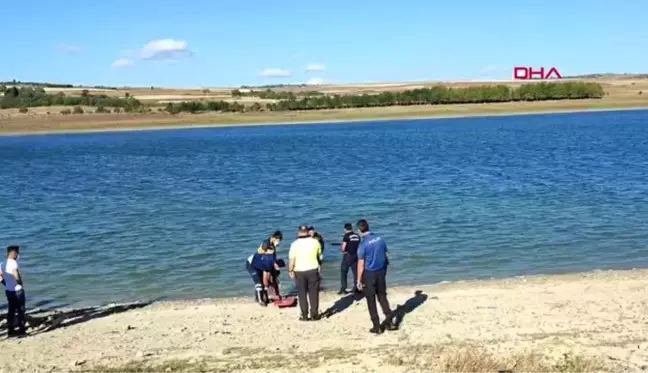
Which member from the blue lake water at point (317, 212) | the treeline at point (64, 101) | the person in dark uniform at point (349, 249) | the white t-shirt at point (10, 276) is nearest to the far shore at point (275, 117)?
the treeline at point (64, 101)

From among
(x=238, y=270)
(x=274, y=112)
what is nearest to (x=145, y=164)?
(x=238, y=270)

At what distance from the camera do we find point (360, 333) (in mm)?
13273

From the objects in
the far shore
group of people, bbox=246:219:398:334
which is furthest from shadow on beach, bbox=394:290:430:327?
the far shore

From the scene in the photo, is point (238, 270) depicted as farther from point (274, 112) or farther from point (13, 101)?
point (13, 101)

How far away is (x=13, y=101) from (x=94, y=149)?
66.0m

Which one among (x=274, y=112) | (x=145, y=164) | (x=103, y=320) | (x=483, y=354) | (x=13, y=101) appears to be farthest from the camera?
(x=13, y=101)

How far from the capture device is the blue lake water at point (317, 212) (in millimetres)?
20062

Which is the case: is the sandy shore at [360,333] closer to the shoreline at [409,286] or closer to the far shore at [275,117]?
the shoreline at [409,286]

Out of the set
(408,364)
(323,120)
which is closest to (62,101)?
(323,120)

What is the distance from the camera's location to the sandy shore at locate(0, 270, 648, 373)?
1176 cm

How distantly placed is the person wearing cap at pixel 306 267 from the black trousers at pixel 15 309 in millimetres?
4428

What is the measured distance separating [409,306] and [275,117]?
349ft

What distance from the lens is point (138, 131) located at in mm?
113875

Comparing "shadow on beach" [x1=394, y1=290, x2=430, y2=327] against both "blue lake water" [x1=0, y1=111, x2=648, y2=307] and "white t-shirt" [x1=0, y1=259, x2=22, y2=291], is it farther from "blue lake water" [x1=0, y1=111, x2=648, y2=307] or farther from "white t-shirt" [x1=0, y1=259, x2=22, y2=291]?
"white t-shirt" [x1=0, y1=259, x2=22, y2=291]
